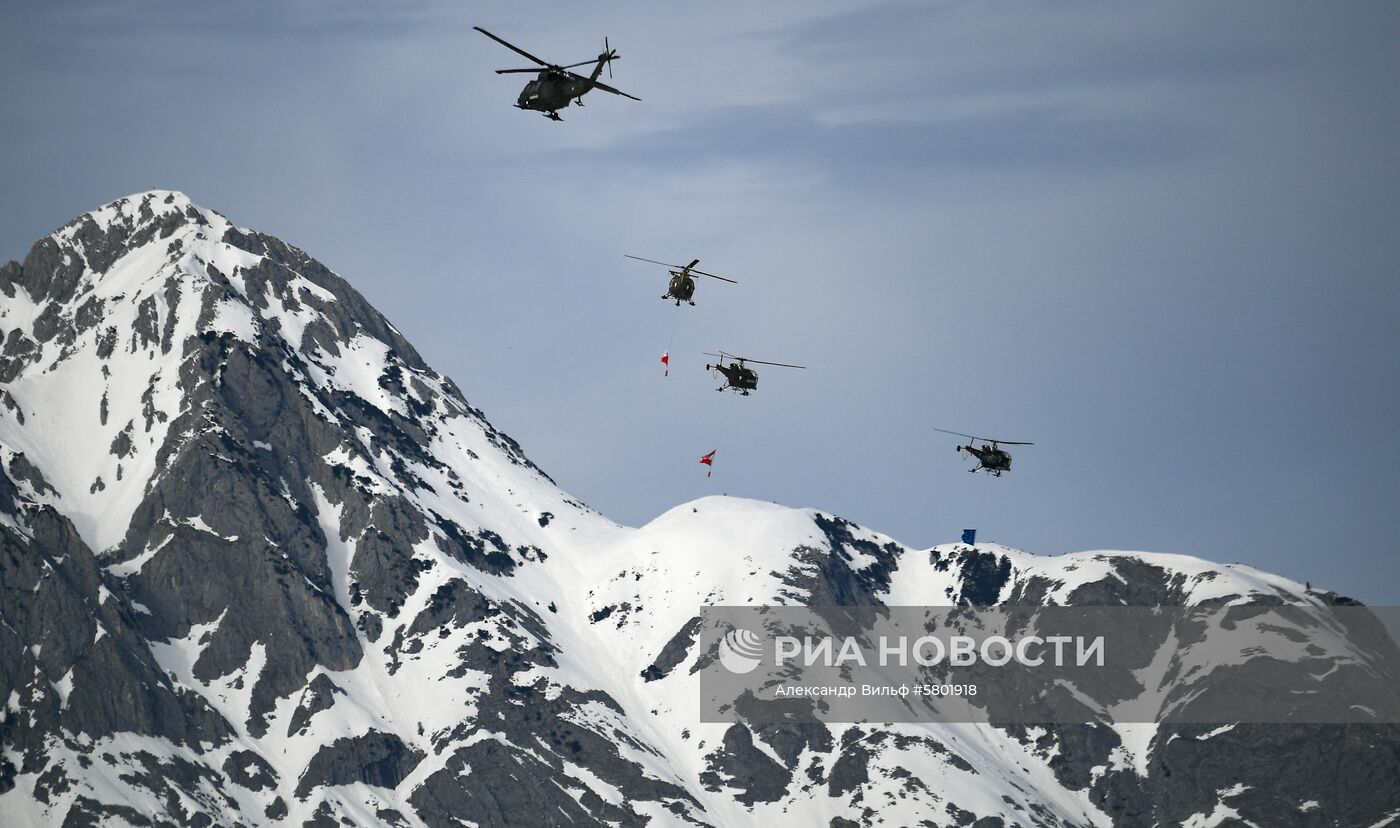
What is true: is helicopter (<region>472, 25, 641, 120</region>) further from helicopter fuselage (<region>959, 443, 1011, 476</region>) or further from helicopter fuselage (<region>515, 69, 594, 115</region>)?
helicopter fuselage (<region>959, 443, 1011, 476</region>)

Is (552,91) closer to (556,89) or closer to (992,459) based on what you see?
(556,89)

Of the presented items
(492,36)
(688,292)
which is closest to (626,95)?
(492,36)

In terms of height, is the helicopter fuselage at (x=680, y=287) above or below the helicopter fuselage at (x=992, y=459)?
above

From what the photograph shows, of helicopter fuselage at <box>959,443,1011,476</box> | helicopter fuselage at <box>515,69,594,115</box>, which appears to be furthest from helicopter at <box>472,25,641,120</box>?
helicopter fuselage at <box>959,443,1011,476</box>

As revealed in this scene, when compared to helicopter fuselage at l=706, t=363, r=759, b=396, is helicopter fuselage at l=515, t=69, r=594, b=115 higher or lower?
higher

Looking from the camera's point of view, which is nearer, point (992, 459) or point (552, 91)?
point (552, 91)

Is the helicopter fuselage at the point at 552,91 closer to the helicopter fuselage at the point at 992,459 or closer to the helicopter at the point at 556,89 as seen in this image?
the helicopter at the point at 556,89

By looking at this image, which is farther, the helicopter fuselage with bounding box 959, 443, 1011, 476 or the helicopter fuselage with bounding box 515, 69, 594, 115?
the helicopter fuselage with bounding box 959, 443, 1011, 476

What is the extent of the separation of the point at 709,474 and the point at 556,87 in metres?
75.0

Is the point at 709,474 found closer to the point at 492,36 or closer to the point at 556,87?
the point at 556,87

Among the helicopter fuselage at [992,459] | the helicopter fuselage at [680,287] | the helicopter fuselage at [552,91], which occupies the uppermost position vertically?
the helicopter fuselage at [552,91]

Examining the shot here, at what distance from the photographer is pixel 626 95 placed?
117062 mm

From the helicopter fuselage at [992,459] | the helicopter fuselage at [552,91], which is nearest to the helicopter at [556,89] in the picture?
the helicopter fuselage at [552,91]

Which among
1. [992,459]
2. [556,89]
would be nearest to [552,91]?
[556,89]
